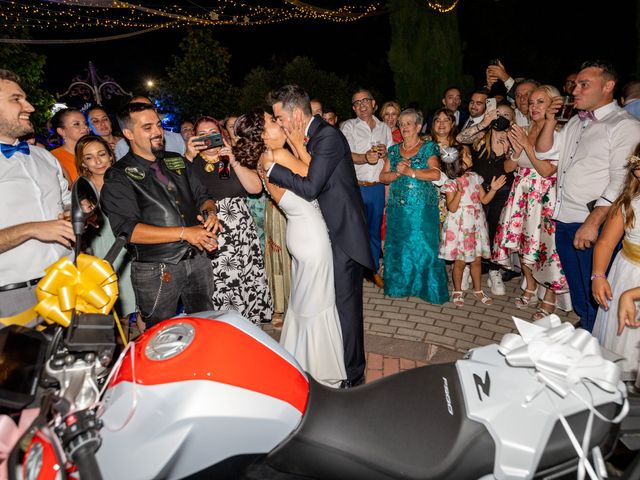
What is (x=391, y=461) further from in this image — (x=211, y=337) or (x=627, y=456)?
(x=627, y=456)

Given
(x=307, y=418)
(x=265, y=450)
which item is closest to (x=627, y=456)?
(x=307, y=418)

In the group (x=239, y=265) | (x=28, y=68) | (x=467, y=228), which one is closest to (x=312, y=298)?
(x=239, y=265)

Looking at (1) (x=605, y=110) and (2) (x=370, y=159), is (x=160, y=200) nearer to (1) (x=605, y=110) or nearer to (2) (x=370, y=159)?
(2) (x=370, y=159)

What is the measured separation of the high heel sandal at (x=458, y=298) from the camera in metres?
5.02

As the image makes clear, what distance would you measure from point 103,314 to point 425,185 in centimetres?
398

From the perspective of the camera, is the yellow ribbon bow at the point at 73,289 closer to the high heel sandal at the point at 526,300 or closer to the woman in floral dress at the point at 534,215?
the woman in floral dress at the point at 534,215

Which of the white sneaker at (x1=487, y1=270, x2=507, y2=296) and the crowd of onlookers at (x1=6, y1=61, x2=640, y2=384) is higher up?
the crowd of onlookers at (x1=6, y1=61, x2=640, y2=384)

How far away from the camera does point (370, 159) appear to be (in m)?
5.66

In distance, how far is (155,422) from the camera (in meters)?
1.32

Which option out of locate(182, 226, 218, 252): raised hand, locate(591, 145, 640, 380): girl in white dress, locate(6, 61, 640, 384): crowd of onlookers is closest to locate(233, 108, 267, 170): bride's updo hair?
Result: locate(6, 61, 640, 384): crowd of onlookers

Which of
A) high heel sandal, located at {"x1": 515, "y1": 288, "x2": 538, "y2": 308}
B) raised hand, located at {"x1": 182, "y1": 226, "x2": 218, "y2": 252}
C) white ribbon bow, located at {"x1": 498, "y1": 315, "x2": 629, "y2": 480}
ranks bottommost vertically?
high heel sandal, located at {"x1": 515, "y1": 288, "x2": 538, "y2": 308}

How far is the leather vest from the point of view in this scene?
3.18 metres

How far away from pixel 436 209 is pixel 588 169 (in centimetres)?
161

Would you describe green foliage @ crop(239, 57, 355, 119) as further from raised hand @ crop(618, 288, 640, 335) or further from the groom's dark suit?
raised hand @ crop(618, 288, 640, 335)
